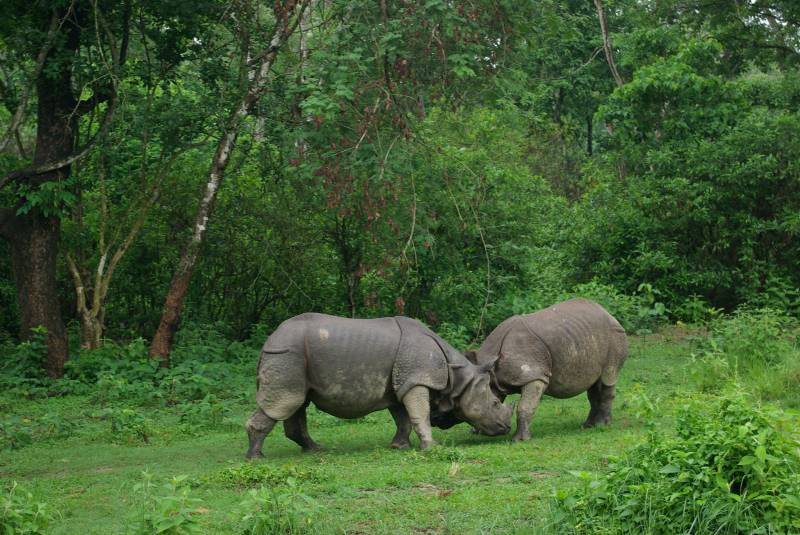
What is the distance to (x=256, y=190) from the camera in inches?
699

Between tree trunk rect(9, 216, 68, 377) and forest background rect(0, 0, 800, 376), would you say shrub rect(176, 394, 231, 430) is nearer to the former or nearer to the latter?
forest background rect(0, 0, 800, 376)

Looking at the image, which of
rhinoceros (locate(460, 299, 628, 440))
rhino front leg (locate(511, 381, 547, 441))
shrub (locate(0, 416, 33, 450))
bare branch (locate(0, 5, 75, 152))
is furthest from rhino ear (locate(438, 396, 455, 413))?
bare branch (locate(0, 5, 75, 152))

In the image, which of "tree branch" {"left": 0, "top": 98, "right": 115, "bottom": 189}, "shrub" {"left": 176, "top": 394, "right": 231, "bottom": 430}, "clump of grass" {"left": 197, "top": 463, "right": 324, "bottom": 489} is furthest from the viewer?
"tree branch" {"left": 0, "top": 98, "right": 115, "bottom": 189}

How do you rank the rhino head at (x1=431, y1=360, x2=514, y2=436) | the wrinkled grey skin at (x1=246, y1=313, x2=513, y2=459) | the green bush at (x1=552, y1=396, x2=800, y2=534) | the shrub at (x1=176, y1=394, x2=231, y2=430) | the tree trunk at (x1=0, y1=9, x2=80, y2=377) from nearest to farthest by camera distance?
the green bush at (x1=552, y1=396, x2=800, y2=534) < the wrinkled grey skin at (x1=246, y1=313, x2=513, y2=459) < the rhino head at (x1=431, y1=360, x2=514, y2=436) < the shrub at (x1=176, y1=394, x2=231, y2=430) < the tree trunk at (x1=0, y1=9, x2=80, y2=377)

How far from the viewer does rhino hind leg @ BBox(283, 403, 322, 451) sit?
10578 mm

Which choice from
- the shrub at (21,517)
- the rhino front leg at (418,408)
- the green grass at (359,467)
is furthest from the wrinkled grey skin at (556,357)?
the shrub at (21,517)

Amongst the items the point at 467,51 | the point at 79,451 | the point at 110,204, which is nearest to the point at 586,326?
the point at 467,51

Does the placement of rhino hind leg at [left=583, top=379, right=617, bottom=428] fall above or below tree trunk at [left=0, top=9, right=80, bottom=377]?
below

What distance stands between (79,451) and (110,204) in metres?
7.27

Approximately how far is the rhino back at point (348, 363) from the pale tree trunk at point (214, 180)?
16.6 feet

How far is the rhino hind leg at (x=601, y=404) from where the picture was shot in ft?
37.2

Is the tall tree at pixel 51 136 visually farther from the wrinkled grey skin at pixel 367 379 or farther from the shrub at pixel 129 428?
the wrinkled grey skin at pixel 367 379

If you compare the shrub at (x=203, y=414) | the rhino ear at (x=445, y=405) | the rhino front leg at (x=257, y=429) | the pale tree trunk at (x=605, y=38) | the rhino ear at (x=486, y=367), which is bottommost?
the shrub at (x=203, y=414)

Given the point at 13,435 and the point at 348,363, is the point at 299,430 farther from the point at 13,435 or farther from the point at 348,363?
the point at 13,435
